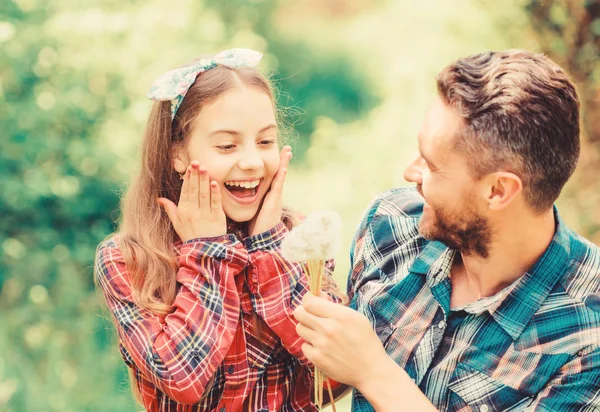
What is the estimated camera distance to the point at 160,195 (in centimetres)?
275

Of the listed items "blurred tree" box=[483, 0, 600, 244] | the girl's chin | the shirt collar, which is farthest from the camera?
"blurred tree" box=[483, 0, 600, 244]

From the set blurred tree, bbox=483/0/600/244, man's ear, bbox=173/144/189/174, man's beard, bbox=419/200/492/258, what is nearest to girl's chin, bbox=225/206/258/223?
man's ear, bbox=173/144/189/174

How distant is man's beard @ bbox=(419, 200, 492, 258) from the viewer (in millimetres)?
2281

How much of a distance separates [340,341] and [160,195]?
3.05 ft

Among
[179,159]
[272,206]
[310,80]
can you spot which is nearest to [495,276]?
[272,206]

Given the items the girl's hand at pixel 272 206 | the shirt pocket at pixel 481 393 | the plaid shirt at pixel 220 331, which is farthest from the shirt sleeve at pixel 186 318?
the shirt pocket at pixel 481 393

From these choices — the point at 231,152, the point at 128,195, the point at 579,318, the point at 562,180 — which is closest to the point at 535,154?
the point at 562,180

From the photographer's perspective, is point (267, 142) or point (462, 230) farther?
point (267, 142)

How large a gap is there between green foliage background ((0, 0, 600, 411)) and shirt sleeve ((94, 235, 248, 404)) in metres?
2.13

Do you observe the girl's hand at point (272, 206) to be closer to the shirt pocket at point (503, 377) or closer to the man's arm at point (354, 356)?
the man's arm at point (354, 356)

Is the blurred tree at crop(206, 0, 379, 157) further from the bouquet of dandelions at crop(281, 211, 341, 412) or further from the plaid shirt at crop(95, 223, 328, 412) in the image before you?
the bouquet of dandelions at crop(281, 211, 341, 412)

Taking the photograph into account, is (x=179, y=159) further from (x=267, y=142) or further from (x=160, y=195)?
(x=267, y=142)

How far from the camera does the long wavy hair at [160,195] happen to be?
250 centimetres

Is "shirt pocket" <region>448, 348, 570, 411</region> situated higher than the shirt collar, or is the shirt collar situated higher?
the shirt collar
